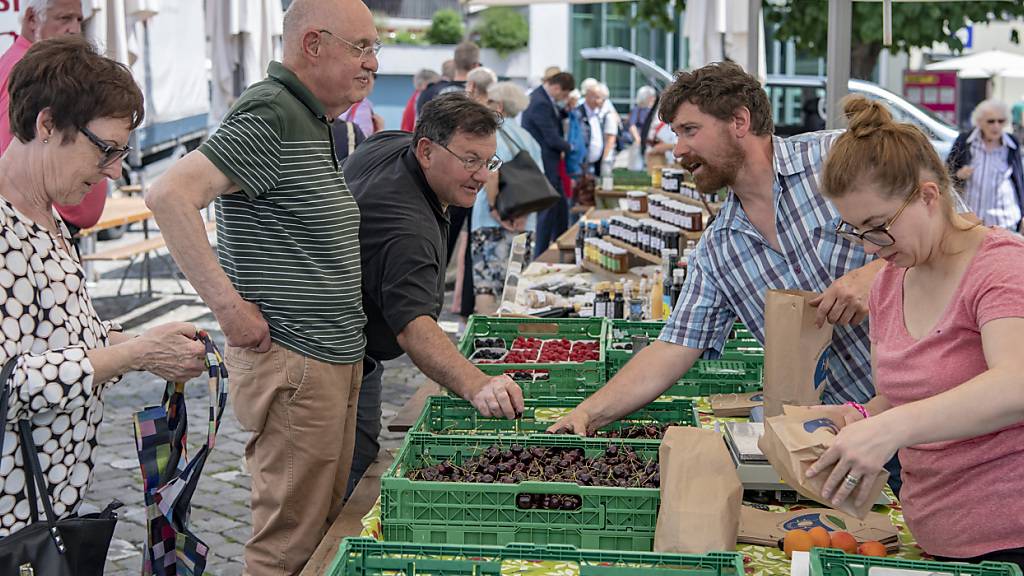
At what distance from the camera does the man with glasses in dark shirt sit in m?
3.22

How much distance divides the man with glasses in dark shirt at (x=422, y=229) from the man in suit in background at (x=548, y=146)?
713 centimetres

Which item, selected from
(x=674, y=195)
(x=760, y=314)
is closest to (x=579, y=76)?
(x=674, y=195)

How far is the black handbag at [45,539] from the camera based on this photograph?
2.26m

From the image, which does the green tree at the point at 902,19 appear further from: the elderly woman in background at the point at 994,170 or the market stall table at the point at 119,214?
the market stall table at the point at 119,214

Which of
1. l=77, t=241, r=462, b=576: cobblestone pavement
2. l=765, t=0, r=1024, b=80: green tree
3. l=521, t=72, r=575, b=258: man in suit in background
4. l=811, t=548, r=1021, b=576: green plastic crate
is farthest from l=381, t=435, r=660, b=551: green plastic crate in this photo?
l=765, t=0, r=1024, b=80: green tree

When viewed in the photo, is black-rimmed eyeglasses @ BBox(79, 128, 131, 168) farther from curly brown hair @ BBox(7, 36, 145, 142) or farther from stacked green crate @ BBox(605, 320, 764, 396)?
stacked green crate @ BBox(605, 320, 764, 396)

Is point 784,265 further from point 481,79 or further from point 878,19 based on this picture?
point 878,19

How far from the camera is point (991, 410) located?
6.31 feet

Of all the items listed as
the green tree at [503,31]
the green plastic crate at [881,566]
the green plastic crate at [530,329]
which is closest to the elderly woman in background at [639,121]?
the green plastic crate at [530,329]

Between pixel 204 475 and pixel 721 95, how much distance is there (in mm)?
3677

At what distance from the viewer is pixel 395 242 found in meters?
3.37

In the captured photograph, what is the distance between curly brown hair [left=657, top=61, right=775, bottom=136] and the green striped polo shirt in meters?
1.01

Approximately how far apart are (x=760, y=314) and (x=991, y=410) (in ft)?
4.55

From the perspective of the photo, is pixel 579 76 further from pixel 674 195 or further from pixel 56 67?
pixel 56 67
